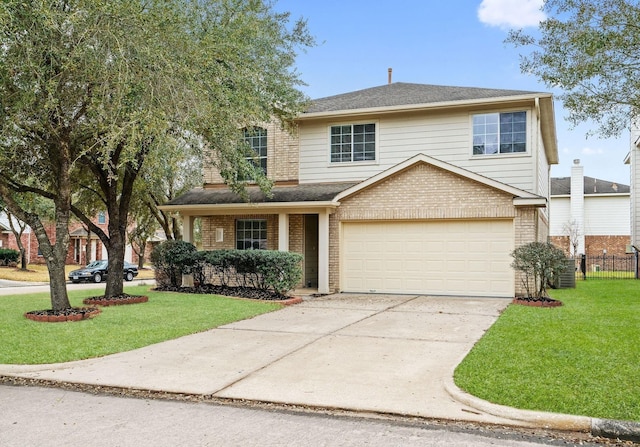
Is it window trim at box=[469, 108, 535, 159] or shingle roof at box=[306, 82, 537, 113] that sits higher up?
shingle roof at box=[306, 82, 537, 113]

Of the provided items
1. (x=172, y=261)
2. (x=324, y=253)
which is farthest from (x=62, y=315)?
(x=324, y=253)

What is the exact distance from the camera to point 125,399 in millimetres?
6035

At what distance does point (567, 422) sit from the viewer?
4992mm

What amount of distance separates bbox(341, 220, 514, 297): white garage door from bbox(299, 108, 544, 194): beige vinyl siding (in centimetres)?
176

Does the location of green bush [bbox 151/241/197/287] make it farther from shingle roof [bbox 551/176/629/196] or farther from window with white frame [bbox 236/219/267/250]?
shingle roof [bbox 551/176/629/196]

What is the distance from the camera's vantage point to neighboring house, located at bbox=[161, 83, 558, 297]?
15.4 m

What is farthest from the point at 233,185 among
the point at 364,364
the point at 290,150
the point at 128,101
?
the point at 364,364

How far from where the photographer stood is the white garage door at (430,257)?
50.1 feet

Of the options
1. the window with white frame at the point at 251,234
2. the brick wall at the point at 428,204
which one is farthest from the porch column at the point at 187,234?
the brick wall at the point at 428,204

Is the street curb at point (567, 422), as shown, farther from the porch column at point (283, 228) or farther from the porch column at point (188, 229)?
the porch column at point (188, 229)

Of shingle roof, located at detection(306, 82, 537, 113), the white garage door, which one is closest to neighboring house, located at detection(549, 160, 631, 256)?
shingle roof, located at detection(306, 82, 537, 113)

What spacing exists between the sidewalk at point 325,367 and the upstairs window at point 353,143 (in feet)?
25.1

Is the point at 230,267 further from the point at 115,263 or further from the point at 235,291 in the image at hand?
the point at 115,263

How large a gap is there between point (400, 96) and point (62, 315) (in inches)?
486
